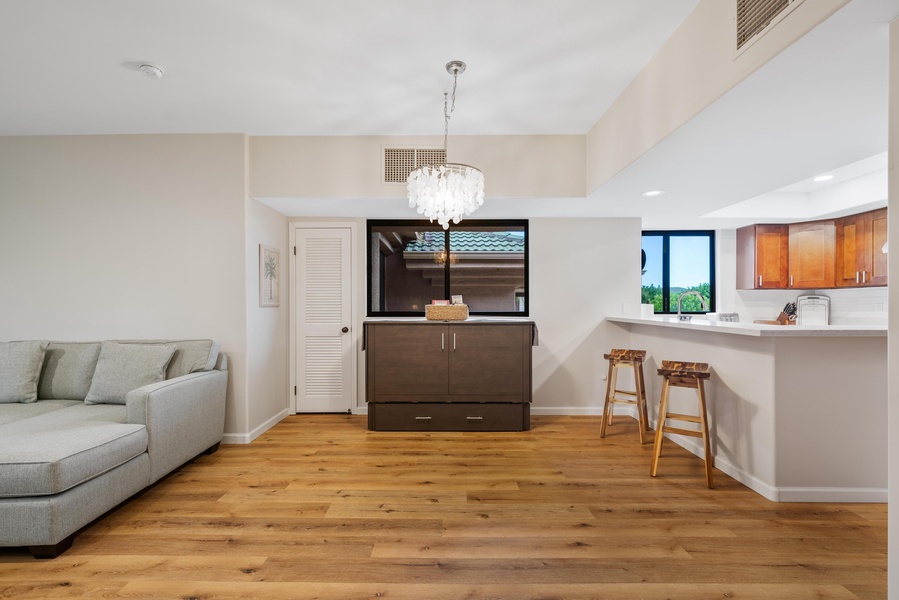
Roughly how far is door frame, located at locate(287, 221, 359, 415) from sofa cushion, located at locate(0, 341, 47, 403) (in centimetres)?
195

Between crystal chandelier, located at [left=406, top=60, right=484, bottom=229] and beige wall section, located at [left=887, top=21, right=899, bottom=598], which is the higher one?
crystal chandelier, located at [left=406, top=60, right=484, bottom=229]

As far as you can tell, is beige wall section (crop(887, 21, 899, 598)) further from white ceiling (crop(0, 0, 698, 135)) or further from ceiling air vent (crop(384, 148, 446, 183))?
ceiling air vent (crop(384, 148, 446, 183))

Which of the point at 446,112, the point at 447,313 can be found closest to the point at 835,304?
the point at 447,313

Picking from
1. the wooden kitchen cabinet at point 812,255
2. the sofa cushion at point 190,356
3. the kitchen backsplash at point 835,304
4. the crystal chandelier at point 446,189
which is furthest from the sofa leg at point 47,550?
the wooden kitchen cabinet at point 812,255

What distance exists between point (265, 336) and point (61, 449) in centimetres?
197

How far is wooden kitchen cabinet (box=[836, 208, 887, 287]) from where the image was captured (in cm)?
414

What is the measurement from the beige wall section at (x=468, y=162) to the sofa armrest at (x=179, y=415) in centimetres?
173

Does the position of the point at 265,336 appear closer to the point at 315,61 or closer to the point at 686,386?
the point at 315,61

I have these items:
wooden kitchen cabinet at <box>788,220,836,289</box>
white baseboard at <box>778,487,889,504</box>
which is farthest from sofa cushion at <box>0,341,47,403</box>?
wooden kitchen cabinet at <box>788,220,836,289</box>

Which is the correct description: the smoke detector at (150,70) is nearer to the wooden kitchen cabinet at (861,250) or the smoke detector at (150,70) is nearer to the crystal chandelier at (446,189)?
the crystal chandelier at (446,189)

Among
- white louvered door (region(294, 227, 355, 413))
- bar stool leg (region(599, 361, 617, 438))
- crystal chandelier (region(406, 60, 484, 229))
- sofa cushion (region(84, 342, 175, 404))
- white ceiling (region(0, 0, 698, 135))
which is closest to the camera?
white ceiling (region(0, 0, 698, 135))

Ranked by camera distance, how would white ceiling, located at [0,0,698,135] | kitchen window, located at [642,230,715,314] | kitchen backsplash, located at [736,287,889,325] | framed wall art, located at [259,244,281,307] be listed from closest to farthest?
white ceiling, located at [0,0,698,135] < framed wall art, located at [259,244,281,307] < kitchen backsplash, located at [736,287,889,325] < kitchen window, located at [642,230,715,314]

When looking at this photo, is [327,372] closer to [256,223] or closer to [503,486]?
[256,223]

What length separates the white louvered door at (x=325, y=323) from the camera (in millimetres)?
4531
